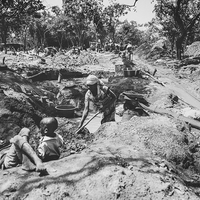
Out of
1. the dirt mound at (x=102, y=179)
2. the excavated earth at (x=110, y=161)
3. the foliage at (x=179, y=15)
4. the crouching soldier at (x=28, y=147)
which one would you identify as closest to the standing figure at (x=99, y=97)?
the excavated earth at (x=110, y=161)

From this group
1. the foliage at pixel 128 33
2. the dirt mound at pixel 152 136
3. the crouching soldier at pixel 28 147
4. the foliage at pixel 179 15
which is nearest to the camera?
the crouching soldier at pixel 28 147

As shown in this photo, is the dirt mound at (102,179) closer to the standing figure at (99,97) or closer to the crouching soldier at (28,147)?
the crouching soldier at (28,147)

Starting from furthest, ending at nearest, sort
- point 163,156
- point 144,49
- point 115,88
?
point 144,49
point 115,88
point 163,156

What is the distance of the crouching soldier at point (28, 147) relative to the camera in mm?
2566

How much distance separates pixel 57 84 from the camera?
1155cm

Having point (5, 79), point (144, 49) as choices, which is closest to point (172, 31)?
point (144, 49)

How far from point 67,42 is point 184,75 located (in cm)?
2946

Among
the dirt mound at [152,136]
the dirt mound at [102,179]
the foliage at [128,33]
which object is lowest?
the dirt mound at [152,136]

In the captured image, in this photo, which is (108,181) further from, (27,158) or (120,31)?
(120,31)

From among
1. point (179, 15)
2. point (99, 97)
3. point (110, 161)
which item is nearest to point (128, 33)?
point (179, 15)

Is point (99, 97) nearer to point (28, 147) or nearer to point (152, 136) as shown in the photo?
point (152, 136)

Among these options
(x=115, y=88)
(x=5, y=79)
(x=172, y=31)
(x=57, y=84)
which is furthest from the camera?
(x=172, y=31)

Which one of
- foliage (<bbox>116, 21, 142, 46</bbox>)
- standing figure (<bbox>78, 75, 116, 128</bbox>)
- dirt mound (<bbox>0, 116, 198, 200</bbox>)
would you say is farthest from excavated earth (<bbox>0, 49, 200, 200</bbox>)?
foliage (<bbox>116, 21, 142, 46</bbox>)

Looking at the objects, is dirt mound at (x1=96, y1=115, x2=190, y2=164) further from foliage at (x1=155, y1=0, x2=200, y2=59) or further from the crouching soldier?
foliage at (x1=155, y1=0, x2=200, y2=59)
